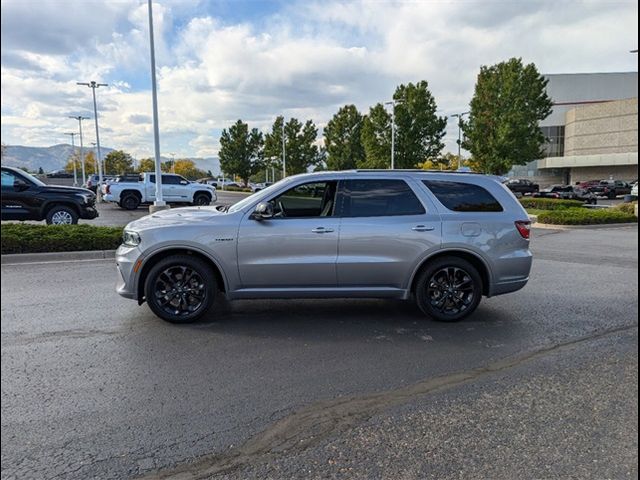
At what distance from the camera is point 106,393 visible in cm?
364

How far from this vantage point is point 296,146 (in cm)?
5078

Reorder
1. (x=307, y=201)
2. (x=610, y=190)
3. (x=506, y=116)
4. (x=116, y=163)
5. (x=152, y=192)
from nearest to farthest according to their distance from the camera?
(x=307, y=201), (x=152, y=192), (x=506, y=116), (x=610, y=190), (x=116, y=163)

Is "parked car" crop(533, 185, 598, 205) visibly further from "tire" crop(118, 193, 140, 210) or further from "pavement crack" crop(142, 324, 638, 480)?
"pavement crack" crop(142, 324, 638, 480)

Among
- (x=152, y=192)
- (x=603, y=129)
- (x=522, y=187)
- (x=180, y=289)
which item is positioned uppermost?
(x=603, y=129)

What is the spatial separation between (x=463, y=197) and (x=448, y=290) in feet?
3.79

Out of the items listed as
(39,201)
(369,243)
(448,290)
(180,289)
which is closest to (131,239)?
(180,289)

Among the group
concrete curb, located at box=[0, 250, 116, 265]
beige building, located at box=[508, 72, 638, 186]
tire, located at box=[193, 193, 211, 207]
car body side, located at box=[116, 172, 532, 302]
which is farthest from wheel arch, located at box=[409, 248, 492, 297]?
beige building, located at box=[508, 72, 638, 186]

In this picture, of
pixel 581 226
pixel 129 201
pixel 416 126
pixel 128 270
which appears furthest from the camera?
pixel 416 126

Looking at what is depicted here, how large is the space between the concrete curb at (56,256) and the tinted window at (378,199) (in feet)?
21.1

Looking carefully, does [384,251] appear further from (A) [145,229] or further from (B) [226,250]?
(A) [145,229]

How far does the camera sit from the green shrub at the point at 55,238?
9.27m

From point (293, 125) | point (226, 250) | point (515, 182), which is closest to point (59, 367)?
point (226, 250)

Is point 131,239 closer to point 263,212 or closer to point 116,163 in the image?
point 263,212

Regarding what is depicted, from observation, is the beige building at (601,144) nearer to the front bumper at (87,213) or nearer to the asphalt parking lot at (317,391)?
the front bumper at (87,213)
